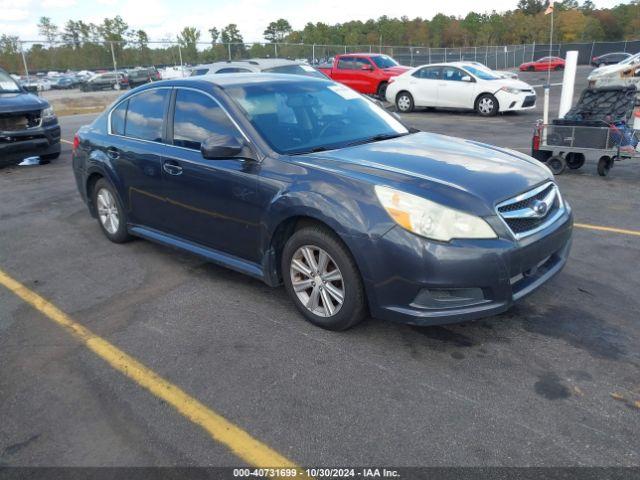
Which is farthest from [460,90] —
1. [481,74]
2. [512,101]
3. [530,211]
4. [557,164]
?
[530,211]

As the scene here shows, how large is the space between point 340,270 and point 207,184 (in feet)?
4.57

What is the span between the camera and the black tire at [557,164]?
26.9 ft

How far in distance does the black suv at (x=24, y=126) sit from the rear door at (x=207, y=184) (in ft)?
21.6

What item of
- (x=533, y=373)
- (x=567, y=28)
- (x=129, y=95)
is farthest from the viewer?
(x=567, y=28)

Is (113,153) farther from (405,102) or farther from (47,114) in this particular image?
(405,102)

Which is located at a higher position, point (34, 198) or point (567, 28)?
point (567, 28)

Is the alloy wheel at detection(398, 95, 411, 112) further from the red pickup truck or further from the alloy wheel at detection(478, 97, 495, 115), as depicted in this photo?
the alloy wheel at detection(478, 97, 495, 115)

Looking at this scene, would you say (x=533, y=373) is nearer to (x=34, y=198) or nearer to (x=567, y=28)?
(x=34, y=198)

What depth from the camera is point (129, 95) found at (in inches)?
209

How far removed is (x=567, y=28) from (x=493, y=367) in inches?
4061

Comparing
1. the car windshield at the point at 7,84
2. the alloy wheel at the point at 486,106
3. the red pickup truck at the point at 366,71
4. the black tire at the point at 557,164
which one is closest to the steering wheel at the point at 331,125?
the black tire at the point at 557,164

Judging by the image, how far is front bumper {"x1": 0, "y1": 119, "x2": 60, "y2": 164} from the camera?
31.6 ft

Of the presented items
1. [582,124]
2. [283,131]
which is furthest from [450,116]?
[283,131]

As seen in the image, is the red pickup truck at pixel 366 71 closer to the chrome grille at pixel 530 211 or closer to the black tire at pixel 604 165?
the black tire at pixel 604 165
